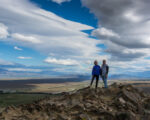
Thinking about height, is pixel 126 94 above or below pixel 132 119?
above

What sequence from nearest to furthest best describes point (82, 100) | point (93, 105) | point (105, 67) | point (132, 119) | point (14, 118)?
point (132, 119)
point (14, 118)
point (93, 105)
point (82, 100)
point (105, 67)

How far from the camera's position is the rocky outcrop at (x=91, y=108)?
20.5 m

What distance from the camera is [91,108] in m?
22.0

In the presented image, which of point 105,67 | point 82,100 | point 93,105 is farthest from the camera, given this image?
point 105,67

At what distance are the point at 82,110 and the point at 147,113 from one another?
26.7 ft

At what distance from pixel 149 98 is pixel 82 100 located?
10.3 m

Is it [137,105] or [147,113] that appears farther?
[137,105]

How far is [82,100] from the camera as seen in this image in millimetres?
24859

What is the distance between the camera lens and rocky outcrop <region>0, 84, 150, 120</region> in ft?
67.2

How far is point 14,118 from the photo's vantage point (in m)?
20.9

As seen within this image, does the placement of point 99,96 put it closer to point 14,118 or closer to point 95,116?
point 95,116

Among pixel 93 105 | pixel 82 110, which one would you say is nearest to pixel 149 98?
pixel 93 105

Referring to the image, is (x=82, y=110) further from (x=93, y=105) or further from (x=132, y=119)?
(x=132, y=119)

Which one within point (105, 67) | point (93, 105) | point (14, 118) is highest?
point (105, 67)
